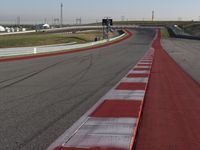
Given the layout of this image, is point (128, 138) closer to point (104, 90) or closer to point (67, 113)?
point (67, 113)

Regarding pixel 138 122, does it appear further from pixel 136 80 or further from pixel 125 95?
pixel 136 80

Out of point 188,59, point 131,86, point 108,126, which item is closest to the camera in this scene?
point 108,126

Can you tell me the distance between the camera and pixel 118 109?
264 inches

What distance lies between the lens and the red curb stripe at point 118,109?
6262mm

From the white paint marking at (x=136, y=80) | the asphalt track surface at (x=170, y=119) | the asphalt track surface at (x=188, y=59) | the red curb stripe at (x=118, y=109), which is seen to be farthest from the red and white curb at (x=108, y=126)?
the asphalt track surface at (x=188, y=59)

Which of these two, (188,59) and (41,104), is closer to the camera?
(41,104)

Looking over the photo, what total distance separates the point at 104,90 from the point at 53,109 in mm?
2636

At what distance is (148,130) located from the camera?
17.1 feet

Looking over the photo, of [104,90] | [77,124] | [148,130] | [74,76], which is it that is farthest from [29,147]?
[74,76]

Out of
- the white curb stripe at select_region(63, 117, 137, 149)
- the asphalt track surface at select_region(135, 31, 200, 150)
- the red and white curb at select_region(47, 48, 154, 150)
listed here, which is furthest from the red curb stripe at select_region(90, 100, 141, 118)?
the white curb stripe at select_region(63, 117, 137, 149)

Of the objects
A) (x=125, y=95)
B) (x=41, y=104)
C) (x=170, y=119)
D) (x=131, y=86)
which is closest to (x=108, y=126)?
(x=170, y=119)

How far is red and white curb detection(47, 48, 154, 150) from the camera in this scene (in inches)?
176

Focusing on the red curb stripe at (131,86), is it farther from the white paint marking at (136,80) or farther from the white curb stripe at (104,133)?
the white curb stripe at (104,133)

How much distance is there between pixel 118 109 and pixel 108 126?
130cm
